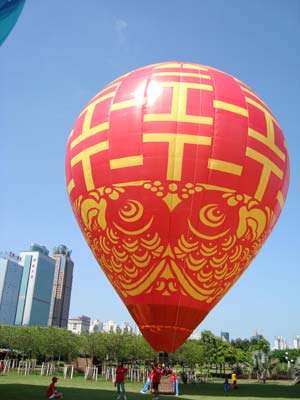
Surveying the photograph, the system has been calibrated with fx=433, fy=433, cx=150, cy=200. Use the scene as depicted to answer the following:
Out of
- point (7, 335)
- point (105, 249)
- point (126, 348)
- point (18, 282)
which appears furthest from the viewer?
point (18, 282)

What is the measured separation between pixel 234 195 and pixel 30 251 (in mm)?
152446

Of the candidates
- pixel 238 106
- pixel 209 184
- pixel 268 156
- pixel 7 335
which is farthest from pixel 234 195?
pixel 7 335

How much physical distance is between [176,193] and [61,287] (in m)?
157

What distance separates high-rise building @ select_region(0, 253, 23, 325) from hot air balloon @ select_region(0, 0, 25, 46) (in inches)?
5709

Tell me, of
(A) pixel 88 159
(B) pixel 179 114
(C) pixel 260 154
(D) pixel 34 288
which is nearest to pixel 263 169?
(C) pixel 260 154

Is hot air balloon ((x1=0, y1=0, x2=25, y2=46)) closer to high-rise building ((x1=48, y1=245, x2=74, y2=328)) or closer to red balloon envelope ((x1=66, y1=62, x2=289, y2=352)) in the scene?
red balloon envelope ((x1=66, y1=62, x2=289, y2=352))

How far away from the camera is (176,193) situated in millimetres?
13250

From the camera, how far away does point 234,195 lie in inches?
534

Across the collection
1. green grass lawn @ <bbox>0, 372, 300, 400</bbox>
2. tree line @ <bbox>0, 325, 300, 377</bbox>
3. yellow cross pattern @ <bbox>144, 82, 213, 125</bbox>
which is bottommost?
green grass lawn @ <bbox>0, 372, 300, 400</bbox>

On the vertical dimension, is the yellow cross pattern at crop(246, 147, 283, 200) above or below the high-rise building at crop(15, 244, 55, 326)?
below

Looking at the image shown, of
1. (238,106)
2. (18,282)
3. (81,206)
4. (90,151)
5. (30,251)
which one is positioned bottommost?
(81,206)

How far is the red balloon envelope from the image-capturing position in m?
13.3

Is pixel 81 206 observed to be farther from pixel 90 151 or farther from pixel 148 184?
pixel 148 184

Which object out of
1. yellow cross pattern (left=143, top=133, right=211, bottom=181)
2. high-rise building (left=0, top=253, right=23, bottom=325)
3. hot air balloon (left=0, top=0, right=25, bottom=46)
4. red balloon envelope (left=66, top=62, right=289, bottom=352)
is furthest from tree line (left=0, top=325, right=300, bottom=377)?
high-rise building (left=0, top=253, right=23, bottom=325)
